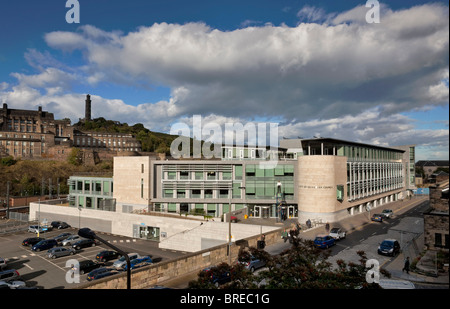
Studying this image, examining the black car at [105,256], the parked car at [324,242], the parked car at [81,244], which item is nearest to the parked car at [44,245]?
the parked car at [81,244]

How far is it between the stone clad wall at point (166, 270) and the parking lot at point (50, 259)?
32.6ft

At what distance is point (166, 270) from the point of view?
1972 centimetres

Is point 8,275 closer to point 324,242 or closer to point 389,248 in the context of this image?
point 324,242

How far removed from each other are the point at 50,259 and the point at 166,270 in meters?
24.6

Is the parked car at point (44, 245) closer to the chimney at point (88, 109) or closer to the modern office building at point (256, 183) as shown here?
the modern office building at point (256, 183)

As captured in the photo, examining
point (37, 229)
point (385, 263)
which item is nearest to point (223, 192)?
point (385, 263)

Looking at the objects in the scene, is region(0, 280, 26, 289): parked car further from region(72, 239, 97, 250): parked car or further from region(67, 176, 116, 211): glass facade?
region(67, 176, 116, 211): glass facade

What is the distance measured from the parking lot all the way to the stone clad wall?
993 centimetres

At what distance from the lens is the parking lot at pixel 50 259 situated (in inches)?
1138
